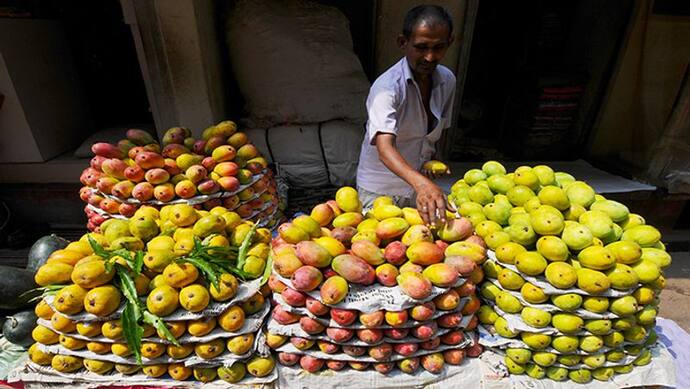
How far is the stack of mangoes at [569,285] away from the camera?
1.44 m

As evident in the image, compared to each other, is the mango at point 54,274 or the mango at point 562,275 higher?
the mango at point 562,275

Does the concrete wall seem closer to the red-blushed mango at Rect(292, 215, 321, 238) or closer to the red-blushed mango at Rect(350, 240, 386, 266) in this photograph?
the red-blushed mango at Rect(292, 215, 321, 238)

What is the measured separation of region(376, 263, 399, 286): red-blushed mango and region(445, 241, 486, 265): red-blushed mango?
9.8 inches

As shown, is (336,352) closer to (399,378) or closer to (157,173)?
(399,378)

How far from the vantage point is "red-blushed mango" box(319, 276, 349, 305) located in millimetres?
1319

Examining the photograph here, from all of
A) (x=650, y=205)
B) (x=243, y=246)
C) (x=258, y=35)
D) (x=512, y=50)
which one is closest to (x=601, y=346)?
(x=243, y=246)

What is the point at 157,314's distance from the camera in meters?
1.39

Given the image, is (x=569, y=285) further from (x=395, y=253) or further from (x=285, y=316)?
(x=285, y=316)

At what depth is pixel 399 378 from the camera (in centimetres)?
152

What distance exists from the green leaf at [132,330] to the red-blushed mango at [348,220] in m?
0.89

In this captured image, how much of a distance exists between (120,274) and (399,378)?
1246mm

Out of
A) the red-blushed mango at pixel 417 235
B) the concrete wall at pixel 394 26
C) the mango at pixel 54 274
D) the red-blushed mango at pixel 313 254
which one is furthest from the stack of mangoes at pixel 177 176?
the concrete wall at pixel 394 26

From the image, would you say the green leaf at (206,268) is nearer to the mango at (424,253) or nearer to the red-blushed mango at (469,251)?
the mango at (424,253)

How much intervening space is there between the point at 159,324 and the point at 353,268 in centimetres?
79
